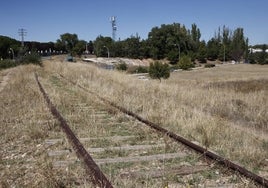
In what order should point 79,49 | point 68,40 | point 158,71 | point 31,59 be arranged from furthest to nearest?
1. point 68,40
2. point 79,49
3. point 31,59
4. point 158,71

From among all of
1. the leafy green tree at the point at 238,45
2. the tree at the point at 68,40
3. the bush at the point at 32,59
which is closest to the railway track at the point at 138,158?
the bush at the point at 32,59

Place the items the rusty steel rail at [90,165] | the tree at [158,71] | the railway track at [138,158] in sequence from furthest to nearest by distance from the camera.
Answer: the tree at [158,71] < the railway track at [138,158] < the rusty steel rail at [90,165]

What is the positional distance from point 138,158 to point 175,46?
149 m

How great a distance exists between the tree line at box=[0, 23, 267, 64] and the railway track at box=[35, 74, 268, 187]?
134124mm

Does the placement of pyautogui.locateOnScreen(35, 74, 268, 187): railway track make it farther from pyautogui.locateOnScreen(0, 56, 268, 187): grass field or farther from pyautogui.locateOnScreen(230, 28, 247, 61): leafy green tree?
pyautogui.locateOnScreen(230, 28, 247, 61): leafy green tree

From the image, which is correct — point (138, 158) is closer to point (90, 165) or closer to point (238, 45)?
point (90, 165)

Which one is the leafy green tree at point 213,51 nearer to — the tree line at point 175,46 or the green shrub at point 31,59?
the tree line at point 175,46

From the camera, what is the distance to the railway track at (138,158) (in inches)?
215

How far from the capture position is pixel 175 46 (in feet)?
505

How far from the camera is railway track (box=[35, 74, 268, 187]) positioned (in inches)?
215

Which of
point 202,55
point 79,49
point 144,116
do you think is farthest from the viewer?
point 79,49

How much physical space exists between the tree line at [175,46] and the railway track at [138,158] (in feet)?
440

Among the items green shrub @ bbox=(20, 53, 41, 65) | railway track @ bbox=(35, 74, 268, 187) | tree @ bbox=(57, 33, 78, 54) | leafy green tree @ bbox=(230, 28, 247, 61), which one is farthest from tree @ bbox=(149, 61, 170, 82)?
tree @ bbox=(57, 33, 78, 54)

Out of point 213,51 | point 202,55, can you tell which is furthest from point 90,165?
point 213,51
